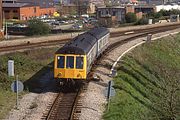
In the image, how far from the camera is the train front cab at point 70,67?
2162 centimetres

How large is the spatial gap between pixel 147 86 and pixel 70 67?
634cm

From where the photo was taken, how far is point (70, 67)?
2162cm

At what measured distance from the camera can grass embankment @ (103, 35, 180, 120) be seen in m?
18.2

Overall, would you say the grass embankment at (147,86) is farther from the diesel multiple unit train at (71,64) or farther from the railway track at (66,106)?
the diesel multiple unit train at (71,64)

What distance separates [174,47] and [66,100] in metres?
27.2

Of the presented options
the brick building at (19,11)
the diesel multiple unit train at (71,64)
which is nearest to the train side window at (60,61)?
the diesel multiple unit train at (71,64)

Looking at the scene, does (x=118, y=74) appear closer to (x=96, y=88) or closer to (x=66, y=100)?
(x=96, y=88)

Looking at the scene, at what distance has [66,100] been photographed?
20219 mm

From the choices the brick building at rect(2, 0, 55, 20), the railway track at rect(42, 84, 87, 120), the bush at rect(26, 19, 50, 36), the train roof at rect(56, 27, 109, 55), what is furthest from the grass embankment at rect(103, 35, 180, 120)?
the brick building at rect(2, 0, 55, 20)

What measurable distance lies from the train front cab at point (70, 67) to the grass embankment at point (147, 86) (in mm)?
2242

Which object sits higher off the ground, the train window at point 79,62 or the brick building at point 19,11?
the brick building at point 19,11

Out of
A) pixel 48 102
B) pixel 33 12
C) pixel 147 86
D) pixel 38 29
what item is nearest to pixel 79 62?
pixel 48 102

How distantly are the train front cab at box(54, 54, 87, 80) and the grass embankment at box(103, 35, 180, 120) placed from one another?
7.35 ft

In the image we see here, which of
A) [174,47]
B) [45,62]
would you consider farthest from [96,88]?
[174,47]
